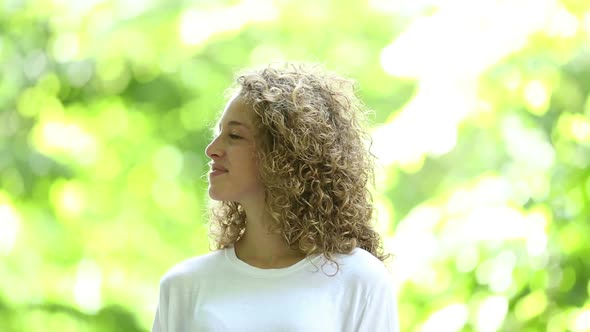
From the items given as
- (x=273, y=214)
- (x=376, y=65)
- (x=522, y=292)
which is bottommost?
(x=273, y=214)

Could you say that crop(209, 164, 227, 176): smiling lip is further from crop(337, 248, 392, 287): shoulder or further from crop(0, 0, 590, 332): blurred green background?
crop(0, 0, 590, 332): blurred green background

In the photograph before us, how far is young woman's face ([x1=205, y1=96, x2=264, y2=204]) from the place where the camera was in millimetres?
1662

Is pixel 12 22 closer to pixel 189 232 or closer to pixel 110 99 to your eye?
pixel 110 99

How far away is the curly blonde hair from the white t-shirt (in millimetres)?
47

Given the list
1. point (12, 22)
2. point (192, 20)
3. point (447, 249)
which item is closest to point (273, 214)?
point (447, 249)

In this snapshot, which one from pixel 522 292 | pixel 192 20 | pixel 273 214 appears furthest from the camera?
pixel 192 20

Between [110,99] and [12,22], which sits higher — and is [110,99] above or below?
below

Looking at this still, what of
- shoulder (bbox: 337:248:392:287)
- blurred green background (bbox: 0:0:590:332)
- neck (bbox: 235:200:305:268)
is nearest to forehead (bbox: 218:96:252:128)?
neck (bbox: 235:200:305:268)

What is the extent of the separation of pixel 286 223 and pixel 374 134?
140 cm

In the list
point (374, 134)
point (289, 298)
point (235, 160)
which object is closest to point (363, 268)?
point (289, 298)

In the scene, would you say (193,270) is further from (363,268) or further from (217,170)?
(363,268)

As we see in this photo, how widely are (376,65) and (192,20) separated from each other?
2.02 ft

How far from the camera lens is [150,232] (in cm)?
321

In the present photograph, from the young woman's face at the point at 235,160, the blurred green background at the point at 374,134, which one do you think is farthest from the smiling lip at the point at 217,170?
the blurred green background at the point at 374,134
